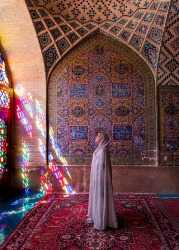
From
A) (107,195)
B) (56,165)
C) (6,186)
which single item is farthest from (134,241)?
(6,186)

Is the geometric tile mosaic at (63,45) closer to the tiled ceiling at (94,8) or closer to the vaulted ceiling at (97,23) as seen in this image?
the vaulted ceiling at (97,23)

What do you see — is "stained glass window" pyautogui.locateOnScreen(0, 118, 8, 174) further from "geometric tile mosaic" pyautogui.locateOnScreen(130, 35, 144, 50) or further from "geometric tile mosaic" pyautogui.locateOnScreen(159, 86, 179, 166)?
"geometric tile mosaic" pyautogui.locateOnScreen(159, 86, 179, 166)

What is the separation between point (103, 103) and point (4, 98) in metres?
2.50

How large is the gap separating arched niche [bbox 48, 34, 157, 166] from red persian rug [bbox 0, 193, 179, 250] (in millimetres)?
1565

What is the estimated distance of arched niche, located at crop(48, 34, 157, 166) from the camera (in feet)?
20.8

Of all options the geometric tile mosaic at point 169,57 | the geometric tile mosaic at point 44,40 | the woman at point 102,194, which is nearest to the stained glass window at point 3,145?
the geometric tile mosaic at point 44,40

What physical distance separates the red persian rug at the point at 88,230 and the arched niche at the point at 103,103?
1.57 metres

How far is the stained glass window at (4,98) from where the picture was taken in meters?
5.98

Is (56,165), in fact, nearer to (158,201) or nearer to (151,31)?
(158,201)

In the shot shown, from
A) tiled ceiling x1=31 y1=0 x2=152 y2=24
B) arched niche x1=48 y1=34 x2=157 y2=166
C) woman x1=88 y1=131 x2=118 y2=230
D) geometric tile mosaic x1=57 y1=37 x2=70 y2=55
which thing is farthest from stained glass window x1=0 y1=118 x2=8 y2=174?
woman x1=88 y1=131 x2=118 y2=230

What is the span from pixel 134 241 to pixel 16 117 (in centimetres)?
444

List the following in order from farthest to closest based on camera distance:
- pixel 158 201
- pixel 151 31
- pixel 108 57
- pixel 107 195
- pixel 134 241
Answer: pixel 108 57 < pixel 151 31 < pixel 158 201 < pixel 107 195 < pixel 134 241

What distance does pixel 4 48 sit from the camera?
6191mm

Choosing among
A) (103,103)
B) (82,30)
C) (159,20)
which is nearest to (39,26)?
(82,30)
